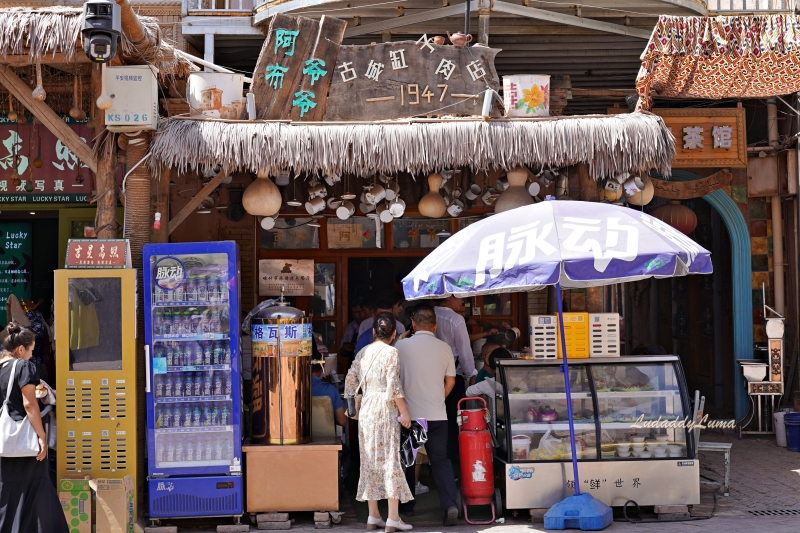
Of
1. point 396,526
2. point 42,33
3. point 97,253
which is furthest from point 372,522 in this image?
point 42,33

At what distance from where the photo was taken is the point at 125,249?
25.8ft

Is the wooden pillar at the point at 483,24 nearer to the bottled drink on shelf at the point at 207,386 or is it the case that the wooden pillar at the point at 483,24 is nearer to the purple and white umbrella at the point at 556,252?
the purple and white umbrella at the point at 556,252

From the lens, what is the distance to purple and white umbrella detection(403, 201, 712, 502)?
6703mm

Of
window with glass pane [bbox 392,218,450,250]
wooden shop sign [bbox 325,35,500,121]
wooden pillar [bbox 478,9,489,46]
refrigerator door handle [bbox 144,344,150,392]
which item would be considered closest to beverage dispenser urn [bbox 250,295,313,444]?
refrigerator door handle [bbox 144,344,150,392]

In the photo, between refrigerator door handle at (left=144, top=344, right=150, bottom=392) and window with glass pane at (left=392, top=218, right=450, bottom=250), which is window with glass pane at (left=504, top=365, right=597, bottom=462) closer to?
refrigerator door handle at (left=144, top=344, right=150, bottom=392)

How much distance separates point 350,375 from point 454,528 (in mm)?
1651

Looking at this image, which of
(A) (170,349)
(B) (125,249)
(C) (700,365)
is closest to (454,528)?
(A) (170,349)

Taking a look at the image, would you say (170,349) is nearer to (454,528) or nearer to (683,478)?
(454,528)

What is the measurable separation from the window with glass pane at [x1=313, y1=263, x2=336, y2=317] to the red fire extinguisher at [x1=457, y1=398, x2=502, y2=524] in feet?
12.9

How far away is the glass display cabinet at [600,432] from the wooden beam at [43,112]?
4.56 metres

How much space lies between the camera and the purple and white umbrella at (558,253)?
670 cm

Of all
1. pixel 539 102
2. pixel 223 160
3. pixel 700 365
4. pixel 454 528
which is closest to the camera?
pixel 454 528

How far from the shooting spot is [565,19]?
451 inches

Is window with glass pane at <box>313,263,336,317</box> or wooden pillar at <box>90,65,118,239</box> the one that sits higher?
wooden pillar at <box>90,65,118,239</box>
